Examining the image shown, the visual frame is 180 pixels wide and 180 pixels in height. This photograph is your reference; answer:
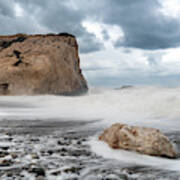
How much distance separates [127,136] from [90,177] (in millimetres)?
1441

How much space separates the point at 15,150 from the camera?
12.3ft

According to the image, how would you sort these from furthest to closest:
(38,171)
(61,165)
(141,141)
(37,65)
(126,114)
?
(37,65), (126,114), (141,141), (61,165), (38,171)

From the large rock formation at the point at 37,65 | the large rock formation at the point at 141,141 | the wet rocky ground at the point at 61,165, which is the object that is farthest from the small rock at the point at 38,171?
the large rock formation at the point at 37,65

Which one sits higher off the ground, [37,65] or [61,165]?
[37,65]

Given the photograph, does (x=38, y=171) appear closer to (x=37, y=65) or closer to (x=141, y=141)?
(x=141, y=141)

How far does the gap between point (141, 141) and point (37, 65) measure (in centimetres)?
1740

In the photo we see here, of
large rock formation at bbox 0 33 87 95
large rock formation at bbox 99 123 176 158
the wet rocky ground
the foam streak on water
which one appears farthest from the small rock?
large rock formation at bbox 0 33 87 95

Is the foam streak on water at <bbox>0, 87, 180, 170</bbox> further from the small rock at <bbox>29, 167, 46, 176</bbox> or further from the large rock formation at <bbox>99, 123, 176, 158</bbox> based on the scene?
the small rock at <bbox>29, 167, 46, 176</bbox>

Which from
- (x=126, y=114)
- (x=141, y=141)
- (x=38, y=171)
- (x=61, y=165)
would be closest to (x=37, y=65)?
(x=126, y=114)

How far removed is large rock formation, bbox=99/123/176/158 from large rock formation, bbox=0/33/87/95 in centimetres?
1573

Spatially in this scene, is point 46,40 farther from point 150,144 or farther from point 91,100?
point 150,144

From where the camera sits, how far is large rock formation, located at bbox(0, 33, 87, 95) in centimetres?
1939

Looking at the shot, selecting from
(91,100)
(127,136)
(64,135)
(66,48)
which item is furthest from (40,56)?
(127,136)

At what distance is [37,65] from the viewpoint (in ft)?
66.3
